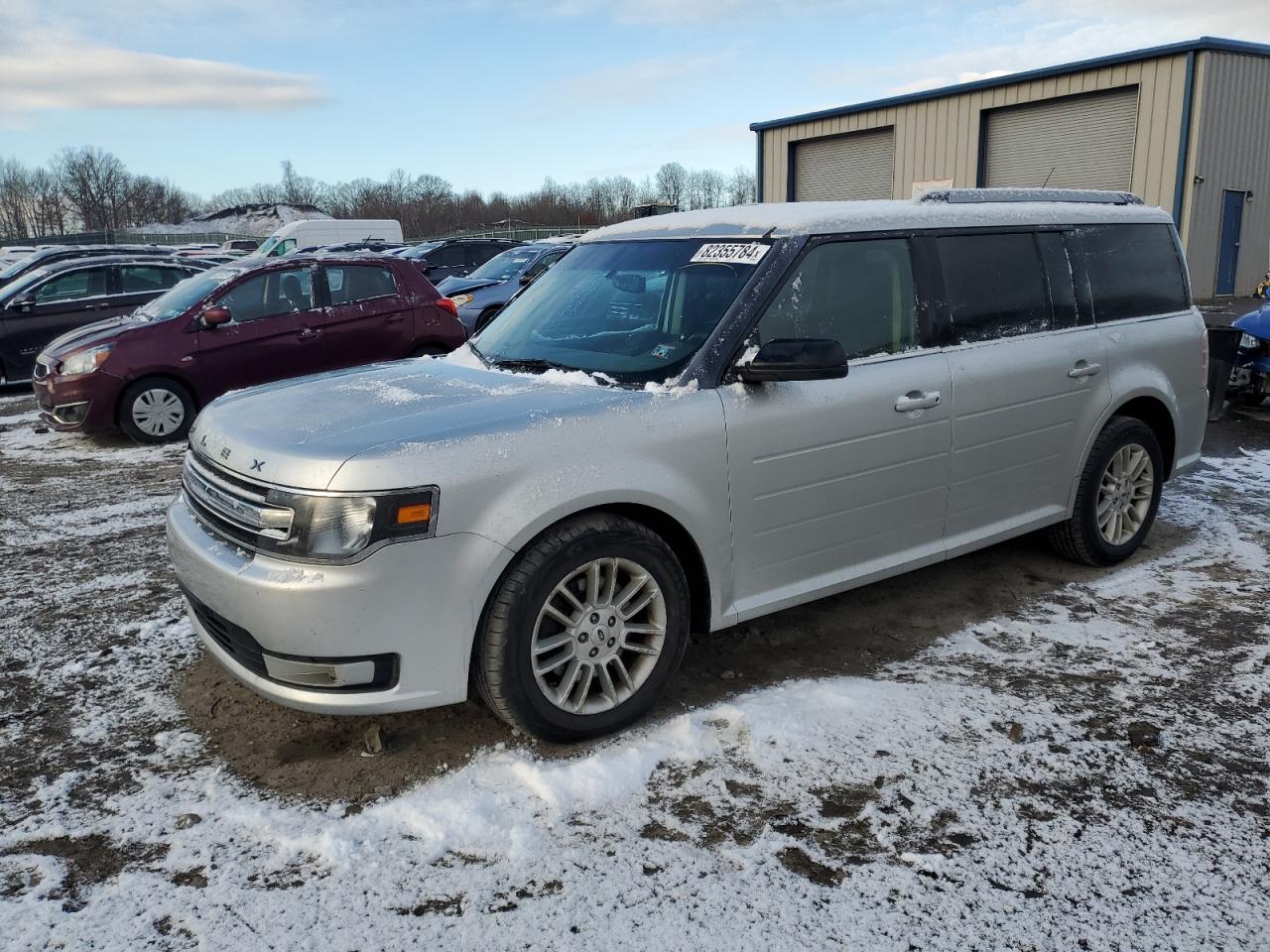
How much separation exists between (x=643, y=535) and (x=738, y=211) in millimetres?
1687

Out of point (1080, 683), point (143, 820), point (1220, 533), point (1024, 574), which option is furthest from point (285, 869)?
point (1220, 533)

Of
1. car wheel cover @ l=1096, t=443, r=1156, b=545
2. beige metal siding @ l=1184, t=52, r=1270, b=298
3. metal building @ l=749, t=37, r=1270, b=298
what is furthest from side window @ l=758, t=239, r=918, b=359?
beige metal siding @ l=1184, t=52, r=1270, b=298

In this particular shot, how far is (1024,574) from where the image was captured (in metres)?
5.05

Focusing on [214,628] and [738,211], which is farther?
[738,211]

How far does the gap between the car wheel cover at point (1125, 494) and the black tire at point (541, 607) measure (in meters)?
2.80

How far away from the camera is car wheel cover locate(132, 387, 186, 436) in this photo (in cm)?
867

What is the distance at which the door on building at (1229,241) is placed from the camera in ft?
68.5

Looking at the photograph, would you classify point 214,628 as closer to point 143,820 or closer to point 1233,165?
point 143,820

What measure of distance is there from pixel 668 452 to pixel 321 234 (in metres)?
32.0

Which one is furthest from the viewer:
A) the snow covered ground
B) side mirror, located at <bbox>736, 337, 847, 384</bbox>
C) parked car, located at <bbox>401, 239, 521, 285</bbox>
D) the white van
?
the white van

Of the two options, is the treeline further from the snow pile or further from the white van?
the white van

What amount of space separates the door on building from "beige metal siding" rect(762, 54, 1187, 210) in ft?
5.65

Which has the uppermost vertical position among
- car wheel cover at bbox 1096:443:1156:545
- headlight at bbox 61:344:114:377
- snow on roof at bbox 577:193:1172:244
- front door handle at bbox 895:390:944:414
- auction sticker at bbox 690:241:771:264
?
snow on roof at bbox 577:193:1172:244

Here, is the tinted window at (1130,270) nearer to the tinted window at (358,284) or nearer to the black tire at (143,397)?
the tinted window at (358,284)
